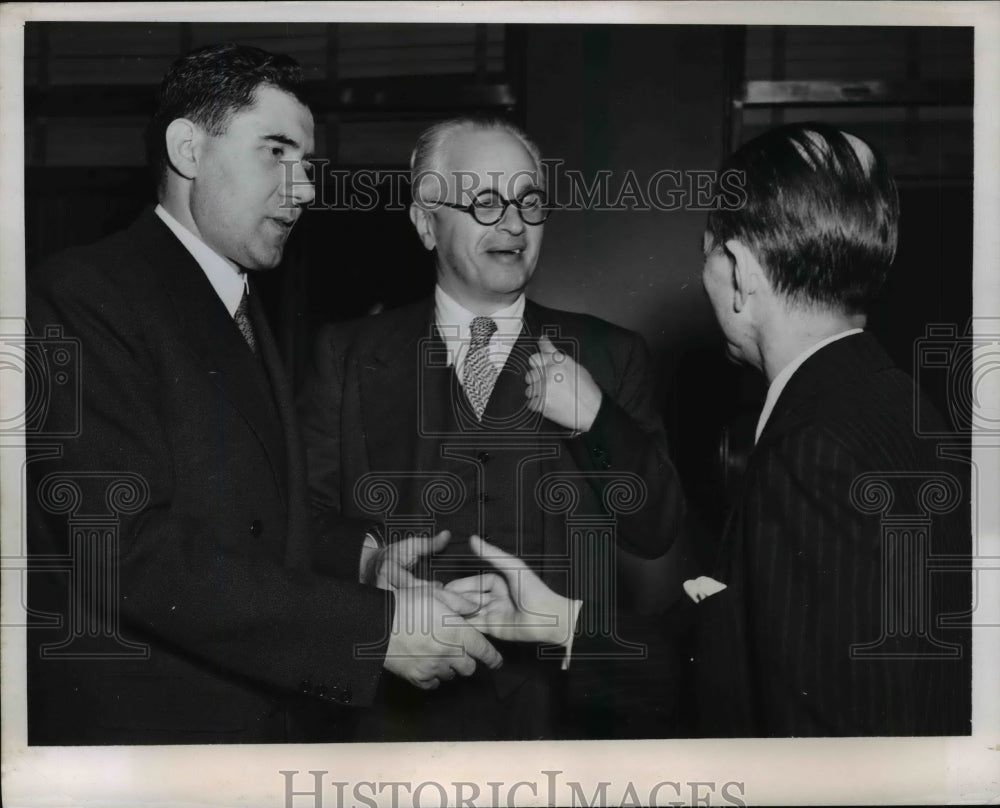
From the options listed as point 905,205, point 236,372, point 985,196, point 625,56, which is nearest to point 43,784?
point 236,372

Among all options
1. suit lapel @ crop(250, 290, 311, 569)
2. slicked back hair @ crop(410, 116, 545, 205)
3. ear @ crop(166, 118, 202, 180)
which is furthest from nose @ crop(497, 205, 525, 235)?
ear @ crop(166, 118, 202, 180)

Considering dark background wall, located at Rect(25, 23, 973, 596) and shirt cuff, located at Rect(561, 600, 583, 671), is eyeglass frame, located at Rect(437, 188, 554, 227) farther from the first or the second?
shirt cuff, located at Rect(561, 600, 583, 671)

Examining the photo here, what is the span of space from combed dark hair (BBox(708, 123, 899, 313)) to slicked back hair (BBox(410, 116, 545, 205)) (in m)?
0.46

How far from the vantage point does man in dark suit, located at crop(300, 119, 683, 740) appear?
2.24 metres

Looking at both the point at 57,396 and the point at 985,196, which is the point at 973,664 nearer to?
the point at 985,196

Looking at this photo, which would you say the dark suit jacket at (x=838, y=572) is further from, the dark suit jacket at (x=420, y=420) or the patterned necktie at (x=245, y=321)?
the patterned necktie at (x=245, y=321)

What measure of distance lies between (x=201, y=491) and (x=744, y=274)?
Result: 1162 millimetres

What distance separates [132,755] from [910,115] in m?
2.07

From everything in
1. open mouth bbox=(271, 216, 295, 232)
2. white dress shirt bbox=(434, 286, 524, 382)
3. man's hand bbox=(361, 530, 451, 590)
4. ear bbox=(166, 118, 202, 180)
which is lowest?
man's hand bbox=(361, 530, 451, 590)

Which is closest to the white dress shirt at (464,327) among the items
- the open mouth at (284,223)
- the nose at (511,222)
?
the nose at (511,222)

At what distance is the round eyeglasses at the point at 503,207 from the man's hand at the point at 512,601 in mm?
647

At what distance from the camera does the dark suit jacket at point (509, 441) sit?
2244 millimetres

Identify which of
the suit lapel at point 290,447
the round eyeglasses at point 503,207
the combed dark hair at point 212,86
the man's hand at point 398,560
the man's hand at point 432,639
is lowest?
the man's hand at point 432,639

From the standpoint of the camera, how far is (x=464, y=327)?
2268 millimetres
